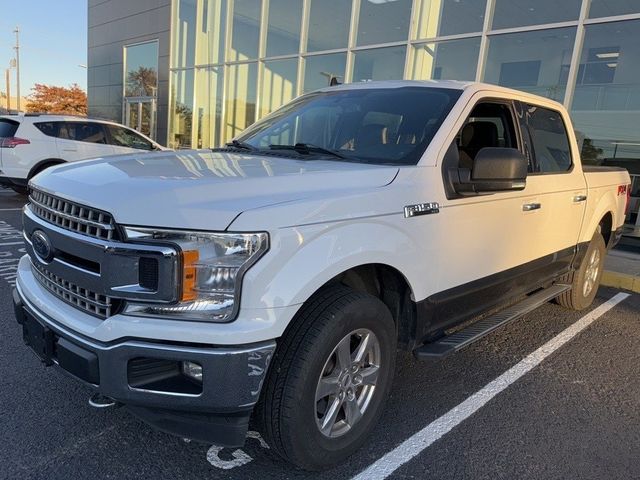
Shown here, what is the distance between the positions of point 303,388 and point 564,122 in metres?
3.72

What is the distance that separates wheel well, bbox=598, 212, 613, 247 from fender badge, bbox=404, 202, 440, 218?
3.33m

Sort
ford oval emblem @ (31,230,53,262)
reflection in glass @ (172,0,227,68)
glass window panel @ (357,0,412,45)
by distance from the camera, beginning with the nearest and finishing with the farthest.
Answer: ford oval emblem @ (31,230,53,262)
glass window panel @ (357,0,412,45)
reflection in glass @ (172,0,227,68)

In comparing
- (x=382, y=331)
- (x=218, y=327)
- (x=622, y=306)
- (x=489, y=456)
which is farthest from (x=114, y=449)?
(x=622, y=306)

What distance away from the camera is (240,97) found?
1505 cm

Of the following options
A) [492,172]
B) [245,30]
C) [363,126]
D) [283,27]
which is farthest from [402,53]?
[492,172]

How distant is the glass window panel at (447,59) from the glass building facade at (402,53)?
2 cm

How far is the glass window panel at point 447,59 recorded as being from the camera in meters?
10.1

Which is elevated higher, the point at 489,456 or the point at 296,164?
the point at 296,164

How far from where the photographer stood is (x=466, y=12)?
1026 cm

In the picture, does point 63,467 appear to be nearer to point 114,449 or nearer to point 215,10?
point 114,449

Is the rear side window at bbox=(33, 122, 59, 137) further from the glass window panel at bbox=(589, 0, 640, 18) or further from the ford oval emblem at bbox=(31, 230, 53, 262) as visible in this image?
the glass window panel at bbox=(589, 0, 640, 18)

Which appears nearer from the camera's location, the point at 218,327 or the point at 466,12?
the point at 218,327

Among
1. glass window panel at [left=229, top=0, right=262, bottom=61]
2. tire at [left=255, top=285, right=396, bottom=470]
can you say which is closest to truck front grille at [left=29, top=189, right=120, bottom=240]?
tire at [left=255, top=285, right=396, bottom=470]

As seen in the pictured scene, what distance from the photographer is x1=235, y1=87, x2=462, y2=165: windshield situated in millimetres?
3005
